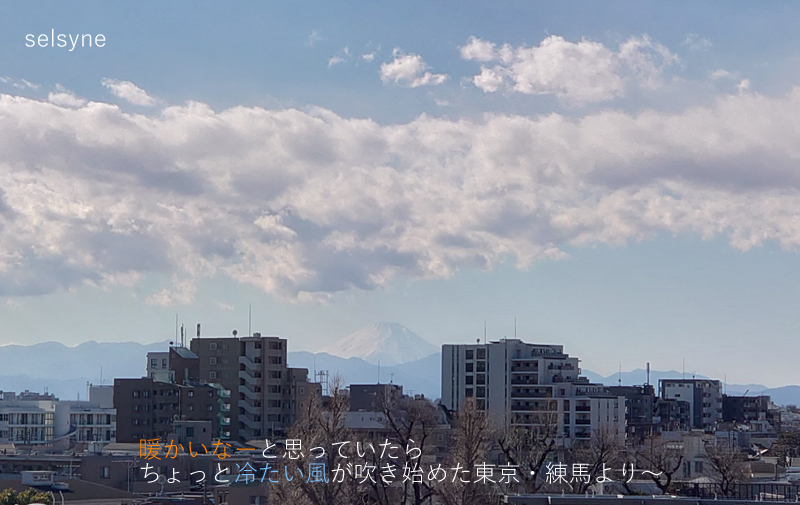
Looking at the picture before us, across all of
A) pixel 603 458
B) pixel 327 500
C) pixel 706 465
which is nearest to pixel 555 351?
pixel 706 465

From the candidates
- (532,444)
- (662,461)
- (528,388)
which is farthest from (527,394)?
(662,461)

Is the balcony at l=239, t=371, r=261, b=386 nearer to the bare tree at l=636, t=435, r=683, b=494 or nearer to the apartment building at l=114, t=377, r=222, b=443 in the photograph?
the apartment building at l=114, t=377, r=222, b=443

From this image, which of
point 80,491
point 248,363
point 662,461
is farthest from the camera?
point 248,363

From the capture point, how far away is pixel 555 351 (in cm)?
8300

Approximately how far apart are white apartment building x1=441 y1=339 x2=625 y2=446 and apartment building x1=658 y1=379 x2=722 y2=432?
138 feet

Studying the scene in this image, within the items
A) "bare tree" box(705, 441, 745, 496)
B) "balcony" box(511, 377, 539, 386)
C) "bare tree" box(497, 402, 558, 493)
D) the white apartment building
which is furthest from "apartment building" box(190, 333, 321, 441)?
"bare tree" box(705, 441, 745, 496)

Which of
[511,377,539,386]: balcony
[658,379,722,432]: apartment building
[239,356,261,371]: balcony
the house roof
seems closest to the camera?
the house roof

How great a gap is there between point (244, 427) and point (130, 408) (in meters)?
8.65

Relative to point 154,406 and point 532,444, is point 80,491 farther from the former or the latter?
point 154,406

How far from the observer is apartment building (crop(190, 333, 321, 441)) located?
80.6 meters

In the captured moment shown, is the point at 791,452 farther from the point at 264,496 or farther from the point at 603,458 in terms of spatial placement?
the point at 264,496

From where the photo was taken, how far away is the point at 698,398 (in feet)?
394

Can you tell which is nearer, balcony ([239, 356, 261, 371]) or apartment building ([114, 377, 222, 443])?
apartment building ([114, 377, 222, 443])

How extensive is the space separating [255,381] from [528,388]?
65.6 ft
